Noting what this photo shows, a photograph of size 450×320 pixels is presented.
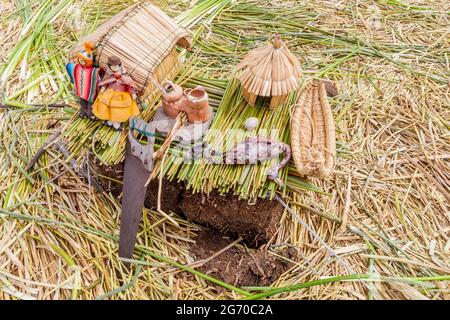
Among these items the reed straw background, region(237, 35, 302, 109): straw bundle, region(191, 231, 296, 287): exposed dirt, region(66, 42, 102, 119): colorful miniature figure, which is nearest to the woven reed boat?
region(66, 42, 102, 119): colorful miniature figure

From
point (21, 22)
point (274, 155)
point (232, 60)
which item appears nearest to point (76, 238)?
point (274, 155)

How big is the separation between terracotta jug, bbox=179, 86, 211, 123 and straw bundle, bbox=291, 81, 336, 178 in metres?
0.39

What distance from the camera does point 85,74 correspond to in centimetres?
187

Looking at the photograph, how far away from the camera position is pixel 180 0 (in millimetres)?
3182

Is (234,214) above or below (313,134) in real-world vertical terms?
below

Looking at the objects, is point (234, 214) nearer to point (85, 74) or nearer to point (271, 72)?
point (271, 72)

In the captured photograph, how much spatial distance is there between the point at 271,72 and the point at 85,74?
0.77 meters

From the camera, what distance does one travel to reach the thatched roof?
1.85 metres

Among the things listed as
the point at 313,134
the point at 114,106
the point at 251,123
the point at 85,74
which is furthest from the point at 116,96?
the point at 313,134

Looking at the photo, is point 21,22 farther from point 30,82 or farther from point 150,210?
point 150,210

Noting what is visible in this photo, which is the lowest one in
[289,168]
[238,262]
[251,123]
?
[238,262]

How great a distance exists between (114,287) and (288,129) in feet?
3.27

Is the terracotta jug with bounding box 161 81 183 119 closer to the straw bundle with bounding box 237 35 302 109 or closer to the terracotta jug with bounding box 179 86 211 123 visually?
the terracotta jug with bounding box 179 86 211 123

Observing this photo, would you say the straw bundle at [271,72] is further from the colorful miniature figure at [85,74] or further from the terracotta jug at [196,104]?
the colorful miniature figure at [85,74]
